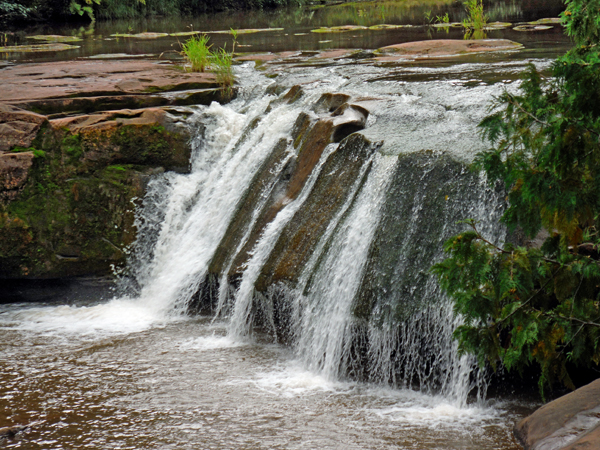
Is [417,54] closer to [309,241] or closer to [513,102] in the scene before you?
[309,241]

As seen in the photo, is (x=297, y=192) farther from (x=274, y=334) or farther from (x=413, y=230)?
(x=413, y=230)

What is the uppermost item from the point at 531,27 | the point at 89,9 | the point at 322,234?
the point at 89,9

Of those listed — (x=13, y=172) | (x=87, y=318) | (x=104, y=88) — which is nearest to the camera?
(x=87, y=318)

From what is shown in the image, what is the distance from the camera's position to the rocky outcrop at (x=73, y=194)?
722 centimetres

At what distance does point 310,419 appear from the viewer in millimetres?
4102

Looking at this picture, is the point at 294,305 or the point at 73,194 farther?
the point at 73,194

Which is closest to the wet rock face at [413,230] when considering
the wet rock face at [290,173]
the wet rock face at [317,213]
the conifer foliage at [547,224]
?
the wet rock face at [317,213]

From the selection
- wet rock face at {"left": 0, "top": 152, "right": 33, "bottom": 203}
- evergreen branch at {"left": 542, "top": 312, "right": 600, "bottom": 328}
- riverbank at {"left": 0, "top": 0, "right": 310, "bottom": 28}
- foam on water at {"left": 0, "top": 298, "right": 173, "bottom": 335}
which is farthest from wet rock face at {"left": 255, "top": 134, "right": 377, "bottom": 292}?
riverbank at {"left": 0, "top": 0, "right": 310, "bottom": 28}

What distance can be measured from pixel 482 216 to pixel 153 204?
4209 millimetres

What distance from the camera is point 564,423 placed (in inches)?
129

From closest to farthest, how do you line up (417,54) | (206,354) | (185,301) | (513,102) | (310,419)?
1. (513,102)
2. (310,419)
3. (206,354)
4. (185,301)
5. (417,54)

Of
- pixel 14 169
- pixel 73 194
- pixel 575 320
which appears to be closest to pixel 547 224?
pixel 575 320

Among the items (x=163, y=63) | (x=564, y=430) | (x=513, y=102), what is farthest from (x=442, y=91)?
(x=163, y=63)

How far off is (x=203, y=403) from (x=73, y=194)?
392 centimetres
